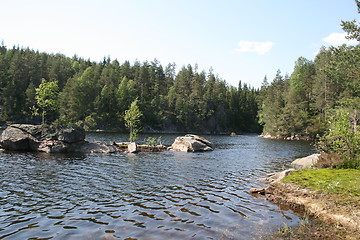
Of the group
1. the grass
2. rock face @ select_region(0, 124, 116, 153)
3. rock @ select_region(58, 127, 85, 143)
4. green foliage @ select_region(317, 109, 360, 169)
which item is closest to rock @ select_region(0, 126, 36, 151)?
rock face @ select_region(0, 124, 116, 153)

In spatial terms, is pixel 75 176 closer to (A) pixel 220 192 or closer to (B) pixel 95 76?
(A) pixel 220 192

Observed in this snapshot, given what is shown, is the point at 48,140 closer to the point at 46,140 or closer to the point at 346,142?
the point at 46,140

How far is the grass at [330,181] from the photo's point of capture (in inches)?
524

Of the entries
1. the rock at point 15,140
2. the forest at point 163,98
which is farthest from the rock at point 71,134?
the forest at point 163,98

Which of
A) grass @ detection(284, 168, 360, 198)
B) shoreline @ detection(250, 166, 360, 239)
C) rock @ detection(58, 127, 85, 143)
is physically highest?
rock @ detection(58, 127, 85, 143)

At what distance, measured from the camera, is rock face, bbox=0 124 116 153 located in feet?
118

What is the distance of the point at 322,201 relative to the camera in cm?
1283

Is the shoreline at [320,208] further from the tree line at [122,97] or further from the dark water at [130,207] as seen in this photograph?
the tree line at [122,97]

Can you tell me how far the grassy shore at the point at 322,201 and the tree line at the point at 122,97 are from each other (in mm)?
83435

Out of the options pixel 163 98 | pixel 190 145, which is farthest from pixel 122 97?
pixel 190 145

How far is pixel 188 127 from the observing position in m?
127

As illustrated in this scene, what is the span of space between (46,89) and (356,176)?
4581cm

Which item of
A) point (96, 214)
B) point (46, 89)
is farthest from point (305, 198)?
point (46, 89)

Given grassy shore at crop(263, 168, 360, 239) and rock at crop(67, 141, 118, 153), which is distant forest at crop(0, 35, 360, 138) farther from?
grassy shore at crop(263, 168, 360, 239)
